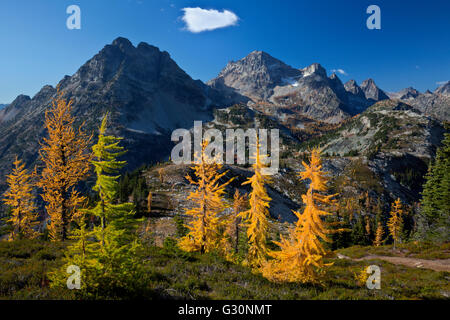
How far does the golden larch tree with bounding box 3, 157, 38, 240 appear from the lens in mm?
23984

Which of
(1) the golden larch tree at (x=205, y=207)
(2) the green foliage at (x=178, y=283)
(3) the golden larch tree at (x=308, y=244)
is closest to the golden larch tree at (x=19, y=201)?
(2) the green foliage at (x=178, y=283)

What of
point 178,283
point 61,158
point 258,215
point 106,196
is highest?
point 61,158

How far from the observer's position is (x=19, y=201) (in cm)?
2591

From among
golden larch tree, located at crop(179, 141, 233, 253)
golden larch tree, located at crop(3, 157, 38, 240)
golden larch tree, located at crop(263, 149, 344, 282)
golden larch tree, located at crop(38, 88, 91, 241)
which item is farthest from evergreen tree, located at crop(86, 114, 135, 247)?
golden larch tree, located at crop(3, 157, 38, 240)

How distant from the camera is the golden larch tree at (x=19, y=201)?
24.0 m

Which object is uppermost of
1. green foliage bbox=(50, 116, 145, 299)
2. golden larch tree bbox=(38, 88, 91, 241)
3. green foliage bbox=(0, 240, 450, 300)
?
golden larch tree bbox=(38, 88, 91, 241)

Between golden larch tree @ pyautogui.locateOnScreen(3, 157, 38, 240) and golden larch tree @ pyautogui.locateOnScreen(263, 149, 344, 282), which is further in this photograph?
golden larch tree @ pyautogui.locateOnScreen(3, 157, 38, 240)

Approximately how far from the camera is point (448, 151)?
2912 centimetres

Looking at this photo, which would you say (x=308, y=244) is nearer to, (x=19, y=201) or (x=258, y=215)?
(x=258, y=215)

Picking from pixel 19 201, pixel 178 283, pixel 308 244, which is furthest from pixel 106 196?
pixel 19 201

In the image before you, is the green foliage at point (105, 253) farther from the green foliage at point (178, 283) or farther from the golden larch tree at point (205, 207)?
the golden larch tree at point (205, 207)

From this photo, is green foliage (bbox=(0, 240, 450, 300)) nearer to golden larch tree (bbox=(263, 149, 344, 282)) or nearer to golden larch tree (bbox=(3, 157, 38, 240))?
golden larch tree (bbox=(263, 149, 344, 282))
